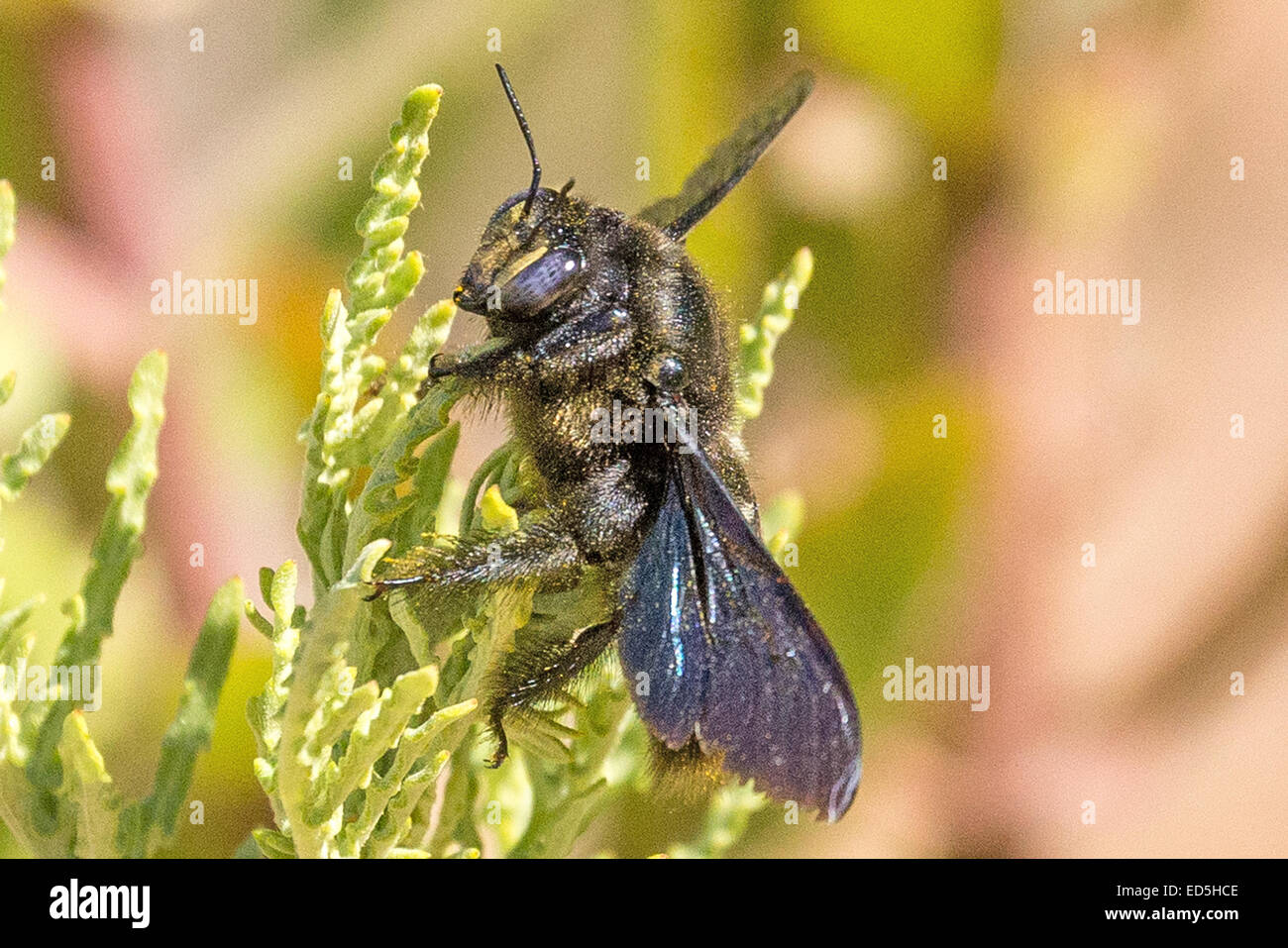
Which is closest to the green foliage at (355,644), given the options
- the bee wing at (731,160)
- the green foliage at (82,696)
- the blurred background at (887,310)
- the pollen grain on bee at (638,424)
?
the green foliage at (82,696)

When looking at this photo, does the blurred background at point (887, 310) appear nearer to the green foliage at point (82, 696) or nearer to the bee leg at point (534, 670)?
the green foliage at point (82, 696)

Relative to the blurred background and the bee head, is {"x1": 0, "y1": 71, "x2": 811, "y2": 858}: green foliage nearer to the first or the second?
the bee head

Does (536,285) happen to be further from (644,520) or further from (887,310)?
(887,310)

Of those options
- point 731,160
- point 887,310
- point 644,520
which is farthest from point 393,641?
point 887,310

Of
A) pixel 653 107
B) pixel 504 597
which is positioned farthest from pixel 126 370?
pixel 504 597

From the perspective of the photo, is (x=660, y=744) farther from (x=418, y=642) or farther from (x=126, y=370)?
(x=126, y=370)

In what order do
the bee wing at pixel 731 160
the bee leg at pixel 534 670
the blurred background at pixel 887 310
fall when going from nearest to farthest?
the bee leg at pixel 534 670
the bee wing at pixel 731 160
the blurred background at pixel 887 310

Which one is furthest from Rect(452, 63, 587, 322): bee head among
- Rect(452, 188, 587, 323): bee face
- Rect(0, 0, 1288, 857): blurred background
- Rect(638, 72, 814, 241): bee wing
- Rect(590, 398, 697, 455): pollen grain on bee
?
Rect(0, 0, 1288, 857): blurred background
